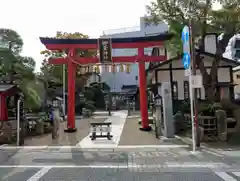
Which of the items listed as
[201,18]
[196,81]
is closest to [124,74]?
[201,18]

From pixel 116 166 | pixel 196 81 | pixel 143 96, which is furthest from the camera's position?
pixel 143 96

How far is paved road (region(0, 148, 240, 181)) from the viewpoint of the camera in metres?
7.05

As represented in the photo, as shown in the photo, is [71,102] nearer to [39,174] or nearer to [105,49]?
[105,49]

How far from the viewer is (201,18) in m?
13.8

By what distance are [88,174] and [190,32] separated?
282 inches

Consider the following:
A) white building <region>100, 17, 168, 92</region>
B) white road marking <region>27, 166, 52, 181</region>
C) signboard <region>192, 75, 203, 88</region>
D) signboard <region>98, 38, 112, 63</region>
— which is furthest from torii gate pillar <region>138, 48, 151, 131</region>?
white building <region>100, 17, 168, 92</region>

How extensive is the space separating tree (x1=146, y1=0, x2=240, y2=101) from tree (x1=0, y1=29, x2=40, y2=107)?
804 cm

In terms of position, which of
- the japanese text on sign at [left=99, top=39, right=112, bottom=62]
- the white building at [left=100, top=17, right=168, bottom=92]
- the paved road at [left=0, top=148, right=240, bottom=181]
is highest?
the white building at [left=100, top=17, right=168, bottom=92]

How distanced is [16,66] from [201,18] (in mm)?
10838

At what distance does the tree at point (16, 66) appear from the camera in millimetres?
16734

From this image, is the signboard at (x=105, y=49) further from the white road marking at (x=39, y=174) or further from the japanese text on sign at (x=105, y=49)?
the white road marking at (x=39, y=174)

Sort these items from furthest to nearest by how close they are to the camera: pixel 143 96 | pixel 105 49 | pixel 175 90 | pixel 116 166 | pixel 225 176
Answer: pixel 175 90, pixel 143 96, pixel 105 49, pixel 116 166, pixel 225 176

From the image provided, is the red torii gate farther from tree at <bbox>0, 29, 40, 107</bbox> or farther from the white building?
the white building

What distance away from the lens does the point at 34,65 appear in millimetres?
19156
